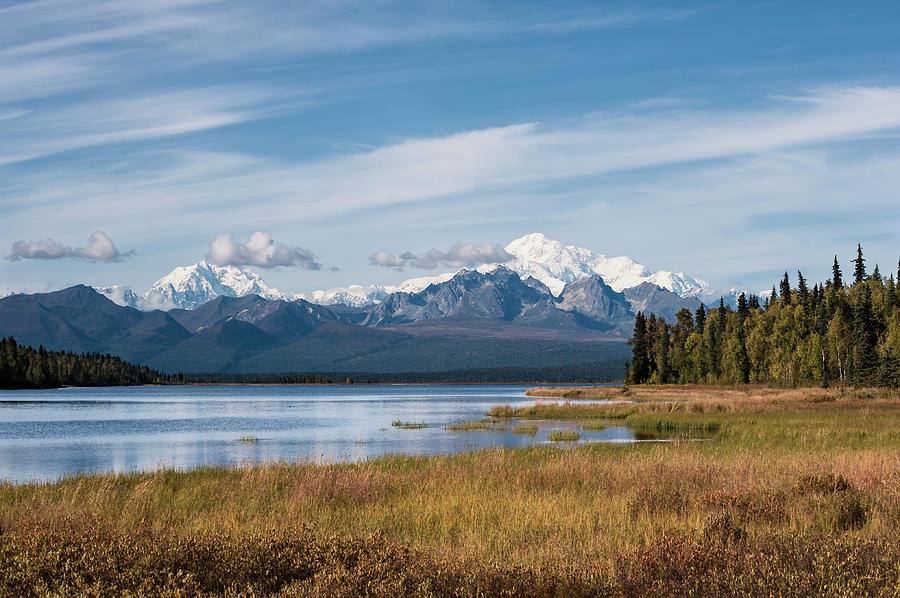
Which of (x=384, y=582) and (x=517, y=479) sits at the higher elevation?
(x=384, y=582)

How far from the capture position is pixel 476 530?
56.7ft

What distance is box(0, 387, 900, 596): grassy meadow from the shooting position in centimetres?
1063

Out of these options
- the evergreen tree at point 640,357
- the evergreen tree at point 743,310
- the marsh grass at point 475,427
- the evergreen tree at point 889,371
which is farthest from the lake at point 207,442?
the evergreen tree at point 640,357

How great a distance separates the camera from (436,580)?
35.0 ft

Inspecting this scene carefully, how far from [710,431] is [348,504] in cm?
3842

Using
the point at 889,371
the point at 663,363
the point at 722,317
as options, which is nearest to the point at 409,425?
the point at 889,371

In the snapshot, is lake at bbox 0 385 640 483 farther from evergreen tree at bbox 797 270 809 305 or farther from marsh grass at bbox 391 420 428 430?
evergreen tree at bbox 797 270 809 305

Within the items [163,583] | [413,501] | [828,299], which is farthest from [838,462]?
[828,299]

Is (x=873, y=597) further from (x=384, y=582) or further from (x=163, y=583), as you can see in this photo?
(x=163, y=583)

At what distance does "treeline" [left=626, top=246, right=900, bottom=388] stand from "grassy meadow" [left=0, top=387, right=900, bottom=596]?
3357 inches

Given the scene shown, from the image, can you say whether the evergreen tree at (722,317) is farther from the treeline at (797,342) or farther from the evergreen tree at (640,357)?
the evergreen tree at (640,357)

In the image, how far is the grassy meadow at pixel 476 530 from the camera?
10633mm

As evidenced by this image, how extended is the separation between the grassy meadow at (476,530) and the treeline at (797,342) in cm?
8527

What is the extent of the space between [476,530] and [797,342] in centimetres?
12145
